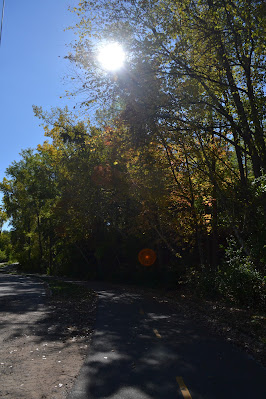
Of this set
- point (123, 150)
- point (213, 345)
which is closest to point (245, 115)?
point (123, 150)

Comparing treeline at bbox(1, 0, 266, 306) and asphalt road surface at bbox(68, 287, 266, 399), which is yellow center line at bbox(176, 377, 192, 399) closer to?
asphalt road surface at bbox(68, 287, 266, 399)

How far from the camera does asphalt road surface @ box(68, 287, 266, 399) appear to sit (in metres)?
5.06

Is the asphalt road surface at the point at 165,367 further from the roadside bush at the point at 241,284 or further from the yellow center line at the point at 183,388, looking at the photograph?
the roadside bush at the point at 241,284

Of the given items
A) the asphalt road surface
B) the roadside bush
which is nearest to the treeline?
the roadside bush

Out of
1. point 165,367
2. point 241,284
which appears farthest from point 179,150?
point 165,367

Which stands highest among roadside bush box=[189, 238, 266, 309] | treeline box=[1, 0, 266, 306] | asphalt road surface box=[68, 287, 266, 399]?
treeline box=[1, 0, 266, 306]

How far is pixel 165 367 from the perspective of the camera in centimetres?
621

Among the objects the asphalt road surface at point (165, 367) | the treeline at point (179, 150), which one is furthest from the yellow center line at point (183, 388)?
the treeline at point (179, 150)

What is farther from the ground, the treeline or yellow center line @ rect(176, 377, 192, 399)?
the treeline

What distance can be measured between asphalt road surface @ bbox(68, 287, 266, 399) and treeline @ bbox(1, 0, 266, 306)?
3881 mm

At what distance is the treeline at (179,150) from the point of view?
1130 cm

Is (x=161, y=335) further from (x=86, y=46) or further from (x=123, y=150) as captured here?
(x=86, y=46)

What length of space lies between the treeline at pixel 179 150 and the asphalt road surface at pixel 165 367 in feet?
12.7

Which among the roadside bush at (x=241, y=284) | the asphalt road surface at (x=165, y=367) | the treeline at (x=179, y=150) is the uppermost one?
the treeline at (x=179, y=150)
